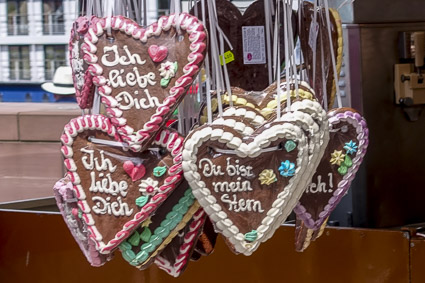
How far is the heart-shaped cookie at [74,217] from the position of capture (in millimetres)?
1222

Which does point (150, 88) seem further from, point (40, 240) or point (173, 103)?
point (40, 240)

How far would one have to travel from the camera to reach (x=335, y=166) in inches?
49.8

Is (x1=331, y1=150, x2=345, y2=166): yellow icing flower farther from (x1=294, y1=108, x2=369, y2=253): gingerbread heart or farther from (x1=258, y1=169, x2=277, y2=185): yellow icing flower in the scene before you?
(x1=258, y1=169, x2=277, y2=185): yellow icing flower

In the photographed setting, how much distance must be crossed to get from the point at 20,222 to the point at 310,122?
226 centimetres

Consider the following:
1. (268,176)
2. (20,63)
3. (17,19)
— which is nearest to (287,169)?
(268,176)

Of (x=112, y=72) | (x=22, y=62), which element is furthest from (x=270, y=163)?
(x=22, y=62)

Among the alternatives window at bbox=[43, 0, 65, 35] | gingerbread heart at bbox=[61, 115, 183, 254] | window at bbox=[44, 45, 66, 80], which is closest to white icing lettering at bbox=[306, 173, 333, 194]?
gingerbread heart at bbox=[61, 115, 183, 254]

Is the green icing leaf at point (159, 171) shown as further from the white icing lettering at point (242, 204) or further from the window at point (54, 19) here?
the window at point (54, 19)

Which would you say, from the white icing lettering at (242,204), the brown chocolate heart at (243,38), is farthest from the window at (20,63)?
the white icing lettering at (242,204)

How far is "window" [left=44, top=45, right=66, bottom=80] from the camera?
8.93m

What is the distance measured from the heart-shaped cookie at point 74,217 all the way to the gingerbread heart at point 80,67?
143mm

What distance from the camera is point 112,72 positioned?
1.17 m

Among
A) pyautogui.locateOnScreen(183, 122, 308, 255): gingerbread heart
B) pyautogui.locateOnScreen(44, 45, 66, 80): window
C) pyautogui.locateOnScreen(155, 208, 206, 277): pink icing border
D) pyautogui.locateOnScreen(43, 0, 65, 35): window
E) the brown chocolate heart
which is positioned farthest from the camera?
pyautogui.locateOnScreen(43, 0, 65, 35): window

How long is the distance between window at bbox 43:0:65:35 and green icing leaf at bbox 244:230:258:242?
26.9 feet
